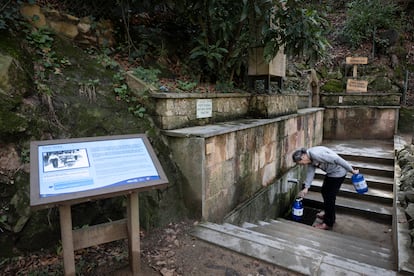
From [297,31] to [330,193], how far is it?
255 cm

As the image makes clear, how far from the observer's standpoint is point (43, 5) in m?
3.25

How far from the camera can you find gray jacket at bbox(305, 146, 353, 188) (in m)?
3.84

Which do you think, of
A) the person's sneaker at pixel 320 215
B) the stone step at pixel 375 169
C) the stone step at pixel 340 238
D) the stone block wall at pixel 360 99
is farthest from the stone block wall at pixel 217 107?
the stone block wall at pixel 360 99

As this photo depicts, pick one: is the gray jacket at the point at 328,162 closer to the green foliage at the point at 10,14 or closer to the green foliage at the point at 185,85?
the green foliage at the point at 185,85

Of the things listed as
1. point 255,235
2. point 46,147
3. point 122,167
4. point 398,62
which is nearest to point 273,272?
point 255,235

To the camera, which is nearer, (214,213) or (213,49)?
(214,213)

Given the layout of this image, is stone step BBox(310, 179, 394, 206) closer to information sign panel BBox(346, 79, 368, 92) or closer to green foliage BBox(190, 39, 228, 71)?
green foliage BBox(190, 39, 228, 71)

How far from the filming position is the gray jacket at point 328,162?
3.84 metres

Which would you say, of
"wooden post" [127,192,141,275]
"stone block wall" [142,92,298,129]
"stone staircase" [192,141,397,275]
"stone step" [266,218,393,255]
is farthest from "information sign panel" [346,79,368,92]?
"wooden post" [127,192,141,275]

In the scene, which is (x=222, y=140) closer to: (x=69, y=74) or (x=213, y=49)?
(x=213, y=49)

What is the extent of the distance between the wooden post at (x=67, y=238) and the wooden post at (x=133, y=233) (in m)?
0.40

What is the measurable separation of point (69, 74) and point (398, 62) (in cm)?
1167

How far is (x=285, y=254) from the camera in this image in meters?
2.28

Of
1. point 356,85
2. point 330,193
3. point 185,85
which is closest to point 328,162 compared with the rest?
point 330,193
